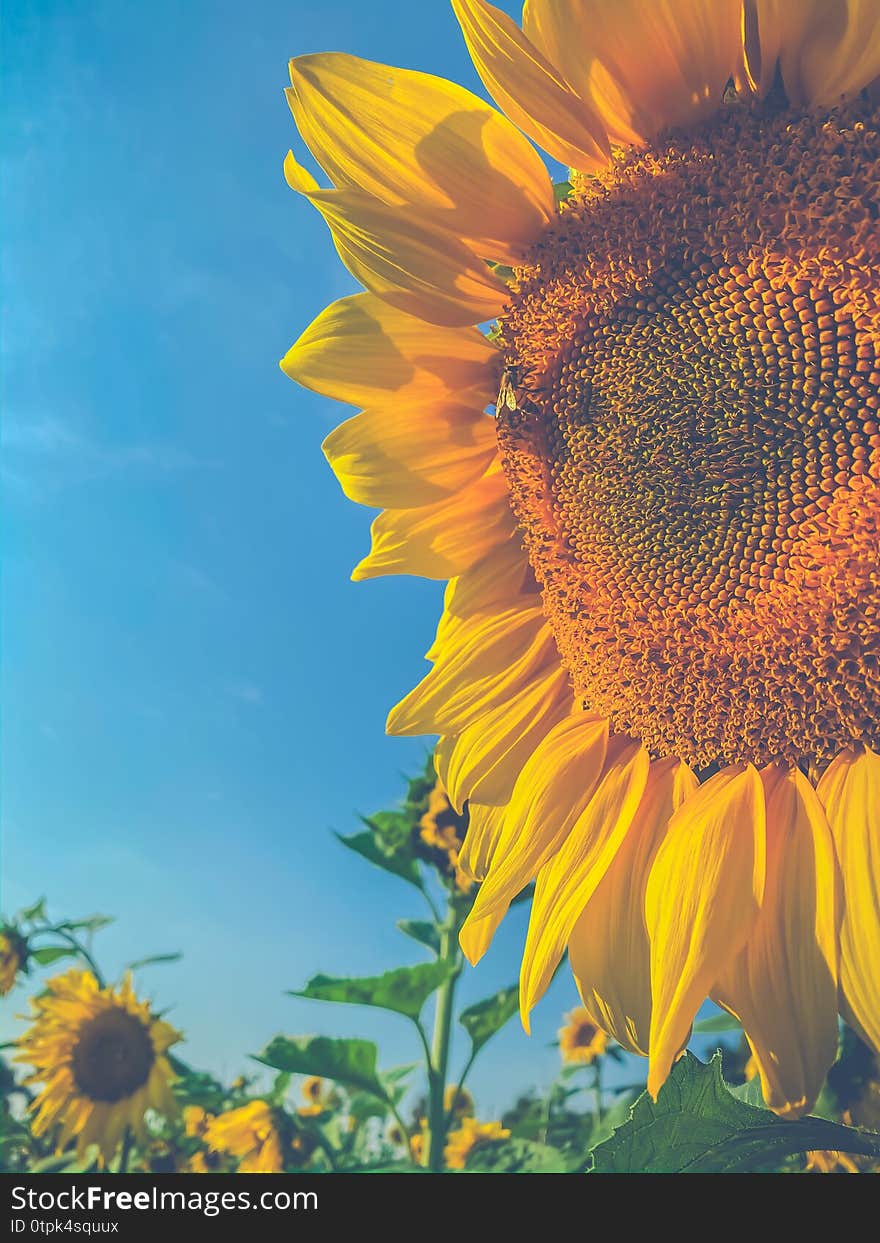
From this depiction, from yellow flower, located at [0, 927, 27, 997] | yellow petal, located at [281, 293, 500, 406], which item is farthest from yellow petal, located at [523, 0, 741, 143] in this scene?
yellow flower, located at [0, 927, 27, 997]

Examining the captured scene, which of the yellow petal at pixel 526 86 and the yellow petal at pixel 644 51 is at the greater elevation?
the yellow petal at pixel 526 86

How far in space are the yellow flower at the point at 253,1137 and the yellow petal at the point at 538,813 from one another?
2.46 m

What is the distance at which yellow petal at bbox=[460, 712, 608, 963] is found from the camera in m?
1.33

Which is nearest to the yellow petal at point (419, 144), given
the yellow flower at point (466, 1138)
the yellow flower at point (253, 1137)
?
the yellow flower at point (253, 1137)

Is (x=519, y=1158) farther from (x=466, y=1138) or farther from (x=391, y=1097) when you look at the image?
(x=466, y=1138)

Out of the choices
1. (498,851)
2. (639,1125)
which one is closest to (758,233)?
(498,851)

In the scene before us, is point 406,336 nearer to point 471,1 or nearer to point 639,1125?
point 471,1

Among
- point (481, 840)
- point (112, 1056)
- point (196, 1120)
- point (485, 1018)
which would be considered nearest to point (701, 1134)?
point (481, 840)

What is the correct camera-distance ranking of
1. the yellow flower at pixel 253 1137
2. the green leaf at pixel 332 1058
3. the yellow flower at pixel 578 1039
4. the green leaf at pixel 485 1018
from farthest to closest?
the yellow flower at pixel 578 1039
the yellow flower at pixel 253 1137
the green leaf at pixel 485 1018
the green leaf at pixel 332 1058

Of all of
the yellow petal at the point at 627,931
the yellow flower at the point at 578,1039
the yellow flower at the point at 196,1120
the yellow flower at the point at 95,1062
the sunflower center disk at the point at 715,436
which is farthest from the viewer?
the yellow flower at the point at 578,1039

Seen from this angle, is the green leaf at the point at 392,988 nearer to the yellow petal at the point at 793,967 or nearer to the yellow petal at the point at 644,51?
the yellow petal at the point at 793,967

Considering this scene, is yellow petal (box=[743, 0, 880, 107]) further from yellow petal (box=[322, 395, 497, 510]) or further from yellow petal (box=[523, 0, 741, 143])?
yellow petal (box=[322, 395, 497, 510])

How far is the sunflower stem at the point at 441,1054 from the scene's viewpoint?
90.7 inches

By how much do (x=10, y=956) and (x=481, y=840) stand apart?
11.8 ft
